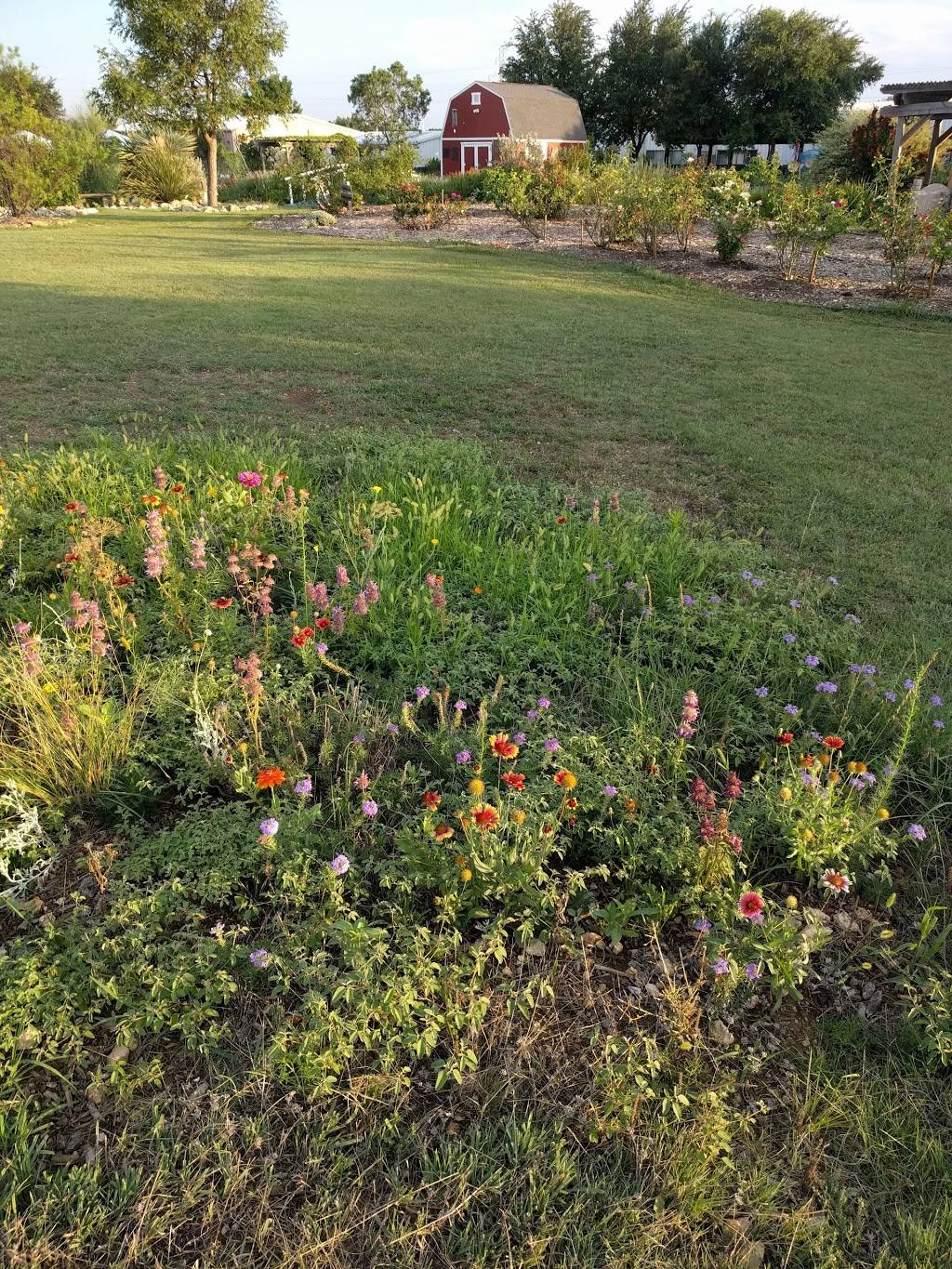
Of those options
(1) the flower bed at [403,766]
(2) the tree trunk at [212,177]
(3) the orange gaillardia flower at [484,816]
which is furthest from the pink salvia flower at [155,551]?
(2) the tree trunk at [212,177]

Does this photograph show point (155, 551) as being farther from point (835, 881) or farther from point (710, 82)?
point (710, 82)

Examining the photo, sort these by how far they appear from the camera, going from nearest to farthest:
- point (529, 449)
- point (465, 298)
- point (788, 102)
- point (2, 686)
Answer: point (2, 686) < point (529, 449) < point (465, 298) < point (788, 102)

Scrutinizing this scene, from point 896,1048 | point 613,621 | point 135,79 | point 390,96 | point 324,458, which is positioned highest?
point 390,96

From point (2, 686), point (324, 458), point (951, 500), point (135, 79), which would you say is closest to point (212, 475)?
point (324, 458)

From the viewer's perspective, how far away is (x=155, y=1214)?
1.38m

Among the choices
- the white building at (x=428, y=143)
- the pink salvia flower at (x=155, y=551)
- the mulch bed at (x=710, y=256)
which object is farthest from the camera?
the white building at (x=428, y=143)

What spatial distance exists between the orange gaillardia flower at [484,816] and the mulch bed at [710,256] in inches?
413

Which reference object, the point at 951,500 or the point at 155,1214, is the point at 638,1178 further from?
the point at 951,500

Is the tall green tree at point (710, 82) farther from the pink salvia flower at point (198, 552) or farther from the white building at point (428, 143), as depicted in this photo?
the pink salvia flower at point (198, 552)

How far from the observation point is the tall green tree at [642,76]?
36.4 m

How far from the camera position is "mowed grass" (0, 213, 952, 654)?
173 inches

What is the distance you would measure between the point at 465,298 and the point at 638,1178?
33.3 feet

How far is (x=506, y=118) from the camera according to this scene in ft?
120

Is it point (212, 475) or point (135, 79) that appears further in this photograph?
point (135, 79)
